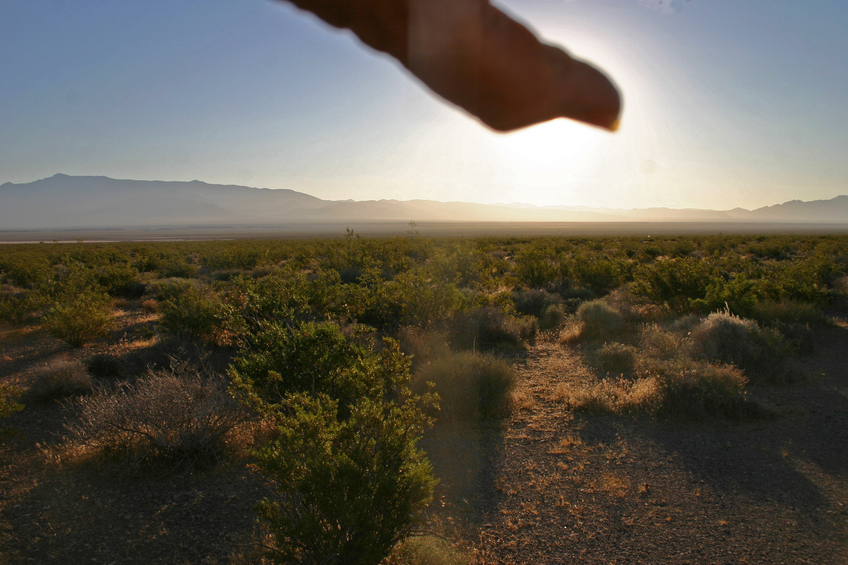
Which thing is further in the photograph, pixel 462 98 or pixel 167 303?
pixel 167 303

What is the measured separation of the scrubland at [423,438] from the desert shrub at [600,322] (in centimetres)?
5

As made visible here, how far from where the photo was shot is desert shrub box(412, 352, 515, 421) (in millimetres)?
6148

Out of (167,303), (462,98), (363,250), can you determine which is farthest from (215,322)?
(363,250)

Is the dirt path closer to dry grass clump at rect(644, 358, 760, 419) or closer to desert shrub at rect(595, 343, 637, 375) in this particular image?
dry grass clump at rect(644, 358, 760, 419)

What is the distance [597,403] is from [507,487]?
237cm

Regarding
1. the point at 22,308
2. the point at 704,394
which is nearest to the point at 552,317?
the point at 704,394

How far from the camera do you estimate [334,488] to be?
2.78 m

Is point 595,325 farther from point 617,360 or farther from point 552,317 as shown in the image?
point 617,360

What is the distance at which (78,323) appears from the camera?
30.1 feet

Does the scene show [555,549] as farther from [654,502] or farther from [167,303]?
[167,303]

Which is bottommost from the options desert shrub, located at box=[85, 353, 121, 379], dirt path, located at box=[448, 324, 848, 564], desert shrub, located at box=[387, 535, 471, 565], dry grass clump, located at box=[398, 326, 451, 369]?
dirt path, located at box=[448, 324, 848, 564]

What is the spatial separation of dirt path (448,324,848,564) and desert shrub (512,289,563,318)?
5498mm

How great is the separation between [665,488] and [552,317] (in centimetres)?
670

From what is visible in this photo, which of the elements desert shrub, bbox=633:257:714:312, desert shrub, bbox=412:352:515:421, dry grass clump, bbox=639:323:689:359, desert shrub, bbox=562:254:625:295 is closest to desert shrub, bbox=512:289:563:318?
desert shrub, bbox=633:257:714:312
